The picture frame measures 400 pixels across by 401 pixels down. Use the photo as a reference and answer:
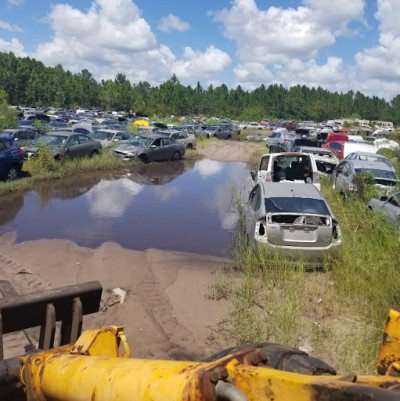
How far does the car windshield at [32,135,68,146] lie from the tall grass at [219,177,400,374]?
567 inches

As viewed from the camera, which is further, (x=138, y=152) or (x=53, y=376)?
(x=138, y=152)

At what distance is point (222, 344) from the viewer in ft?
19.8

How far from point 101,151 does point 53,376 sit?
22.1 m

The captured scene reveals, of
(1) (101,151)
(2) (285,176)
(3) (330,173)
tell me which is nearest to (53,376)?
(2) (285,176)

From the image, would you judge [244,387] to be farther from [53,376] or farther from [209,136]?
[209,136]

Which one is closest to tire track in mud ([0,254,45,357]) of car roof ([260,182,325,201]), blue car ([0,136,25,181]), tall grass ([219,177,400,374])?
tall grass ([219,177,400,374])

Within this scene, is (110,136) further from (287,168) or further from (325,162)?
(287,168)

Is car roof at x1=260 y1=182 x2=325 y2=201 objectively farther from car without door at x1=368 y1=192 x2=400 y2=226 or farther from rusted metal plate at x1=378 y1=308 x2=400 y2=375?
rusted metal plate at x1=378 y1=308 x2=400 y2=375

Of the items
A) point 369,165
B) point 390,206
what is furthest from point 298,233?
point 369,165

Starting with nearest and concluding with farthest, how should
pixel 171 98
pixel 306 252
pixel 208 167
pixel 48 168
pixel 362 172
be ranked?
pixel 306 252
pixel 362 172
pixel 48 168
pixel 208 167
pixel 171 98

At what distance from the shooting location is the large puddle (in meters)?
11.0

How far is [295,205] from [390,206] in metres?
3.38

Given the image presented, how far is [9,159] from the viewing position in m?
16.4

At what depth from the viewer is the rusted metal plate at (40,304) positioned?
3.59 meters
